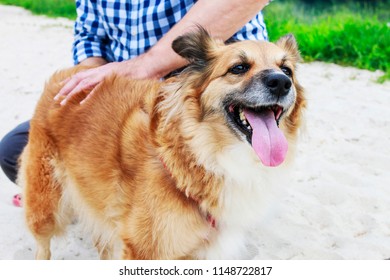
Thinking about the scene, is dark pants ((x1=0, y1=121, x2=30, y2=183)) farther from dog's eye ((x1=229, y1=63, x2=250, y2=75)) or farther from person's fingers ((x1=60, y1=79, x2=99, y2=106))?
dog's eye ((x1=229, y1=63, x2=250, y2=75))

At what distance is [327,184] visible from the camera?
3939 mm

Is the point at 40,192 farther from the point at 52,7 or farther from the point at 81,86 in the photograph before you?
the point at 52,7

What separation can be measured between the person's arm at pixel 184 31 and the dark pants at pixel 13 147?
0.81 m

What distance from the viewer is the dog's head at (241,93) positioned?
2238 mm

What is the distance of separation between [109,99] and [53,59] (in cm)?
592

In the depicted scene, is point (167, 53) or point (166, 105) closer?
point (166, 105)

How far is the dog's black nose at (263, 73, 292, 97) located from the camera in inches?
86.2

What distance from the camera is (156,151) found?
95.1 inches

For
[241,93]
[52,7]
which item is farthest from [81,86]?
[52,7]

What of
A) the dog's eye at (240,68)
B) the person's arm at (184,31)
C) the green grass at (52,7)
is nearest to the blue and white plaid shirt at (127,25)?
the person's arm at (184,31)

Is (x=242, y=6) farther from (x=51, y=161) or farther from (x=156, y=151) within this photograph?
(x=51, y=161)

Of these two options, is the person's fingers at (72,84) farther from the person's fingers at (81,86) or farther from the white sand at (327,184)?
the white sand at (327,184)
